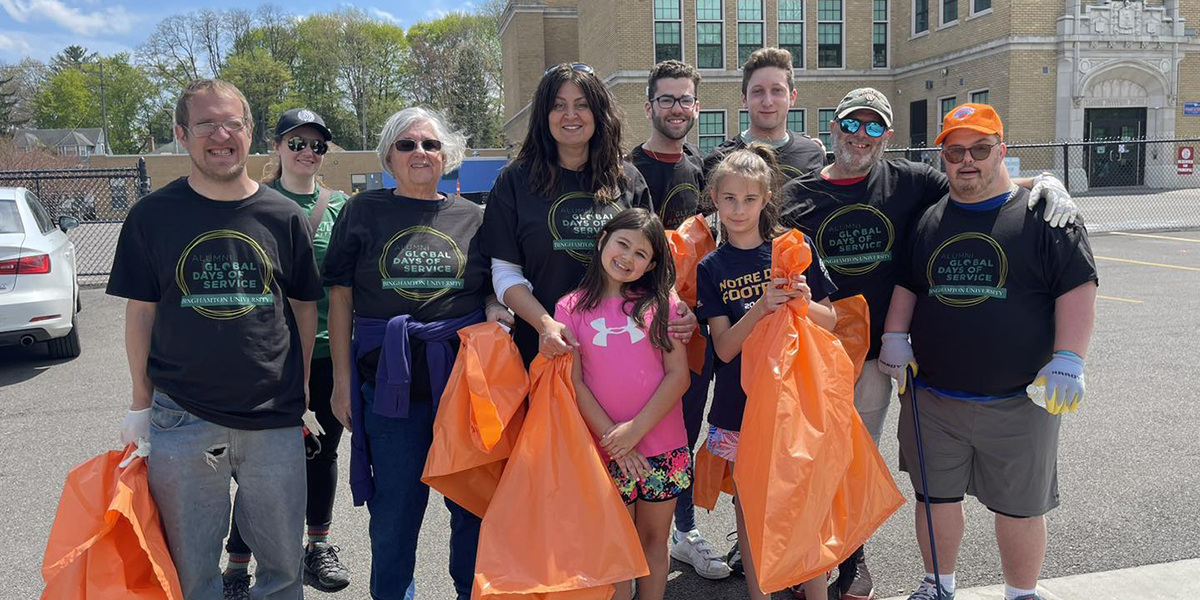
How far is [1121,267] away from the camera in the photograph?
40.4 feet

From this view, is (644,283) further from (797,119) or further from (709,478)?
(797,119)

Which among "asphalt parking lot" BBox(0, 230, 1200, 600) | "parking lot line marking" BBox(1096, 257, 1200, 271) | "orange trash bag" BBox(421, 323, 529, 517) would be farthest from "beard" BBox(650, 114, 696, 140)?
"parking lot line marking" BBox(1096, 257, 1200, 271)

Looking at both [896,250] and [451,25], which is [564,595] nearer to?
[896,250]

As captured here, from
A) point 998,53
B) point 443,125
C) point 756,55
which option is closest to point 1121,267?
point 756,55

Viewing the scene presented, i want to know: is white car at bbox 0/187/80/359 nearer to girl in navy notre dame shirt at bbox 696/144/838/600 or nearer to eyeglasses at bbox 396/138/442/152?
eyeglasses at bbox 396/138/442/152

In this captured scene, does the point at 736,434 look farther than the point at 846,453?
Yes

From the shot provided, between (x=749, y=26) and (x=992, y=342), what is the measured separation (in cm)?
3310

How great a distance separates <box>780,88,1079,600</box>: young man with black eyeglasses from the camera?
332 centimetres

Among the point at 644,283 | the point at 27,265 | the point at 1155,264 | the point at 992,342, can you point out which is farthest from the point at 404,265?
the point at 1155,264

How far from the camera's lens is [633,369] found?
2947mm

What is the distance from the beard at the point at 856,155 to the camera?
3324 millimetres

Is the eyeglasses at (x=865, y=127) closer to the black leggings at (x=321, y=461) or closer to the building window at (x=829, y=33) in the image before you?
the black leggings at (x=321, y=461)

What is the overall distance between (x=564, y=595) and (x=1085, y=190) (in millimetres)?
27475

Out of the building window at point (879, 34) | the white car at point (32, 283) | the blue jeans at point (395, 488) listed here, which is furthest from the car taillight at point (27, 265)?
the building window at point (879, 34)
